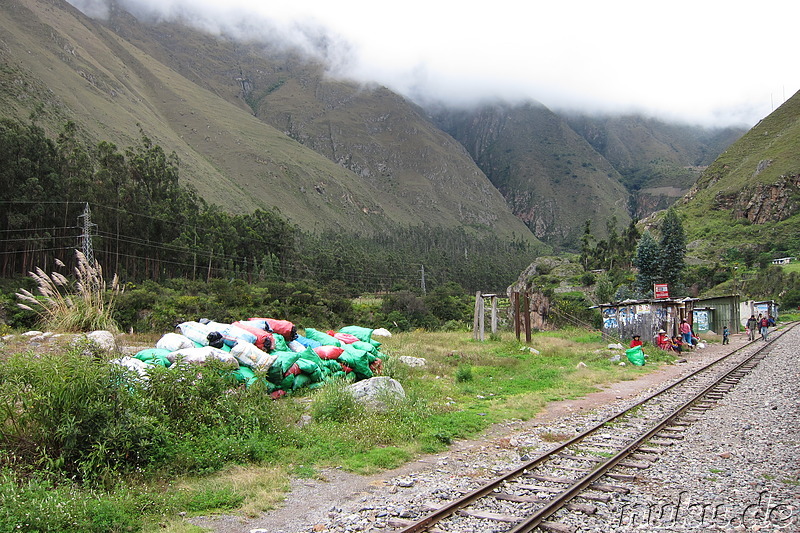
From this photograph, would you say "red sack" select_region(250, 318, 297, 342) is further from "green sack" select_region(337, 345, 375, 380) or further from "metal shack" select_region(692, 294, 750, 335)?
"metal shack" select_region(692, 294, 750, 335)

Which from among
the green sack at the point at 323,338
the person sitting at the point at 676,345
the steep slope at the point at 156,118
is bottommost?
the person sitting at the point at 676,345

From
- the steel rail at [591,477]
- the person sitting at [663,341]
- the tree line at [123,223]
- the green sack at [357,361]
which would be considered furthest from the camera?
the tree line at [123,223]

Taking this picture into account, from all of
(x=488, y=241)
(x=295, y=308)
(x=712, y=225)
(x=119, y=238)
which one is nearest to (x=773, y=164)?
(x=712, y=225)

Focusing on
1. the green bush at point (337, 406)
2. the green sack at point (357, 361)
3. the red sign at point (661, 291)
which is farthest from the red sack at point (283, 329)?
the red sign at point (661, 291)

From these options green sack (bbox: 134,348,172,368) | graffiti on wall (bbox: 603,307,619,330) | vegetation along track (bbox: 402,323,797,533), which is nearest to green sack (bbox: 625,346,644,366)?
graffiti on wall (bbox: 603,307,619,330)

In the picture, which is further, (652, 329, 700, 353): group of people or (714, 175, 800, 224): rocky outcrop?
(714, 175, 800, 224): rocky outcrop

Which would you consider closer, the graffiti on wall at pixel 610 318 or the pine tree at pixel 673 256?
the graffiti on wall at pixel 610 318

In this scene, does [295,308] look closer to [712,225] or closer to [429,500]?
[429,500]

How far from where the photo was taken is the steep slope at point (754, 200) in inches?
3607

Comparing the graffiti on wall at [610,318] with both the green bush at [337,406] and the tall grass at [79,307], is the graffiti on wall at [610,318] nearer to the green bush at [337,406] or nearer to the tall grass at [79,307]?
the green bush at [337,406]

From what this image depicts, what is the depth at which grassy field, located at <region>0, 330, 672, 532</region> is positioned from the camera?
509cm

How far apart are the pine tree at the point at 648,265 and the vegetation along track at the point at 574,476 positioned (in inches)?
2086

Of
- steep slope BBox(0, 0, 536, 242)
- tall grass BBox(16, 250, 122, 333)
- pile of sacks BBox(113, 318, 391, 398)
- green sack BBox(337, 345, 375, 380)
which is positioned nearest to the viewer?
pile of sacks BBox(113, 318, 391, 398)

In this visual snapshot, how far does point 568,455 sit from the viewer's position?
25.8ft
